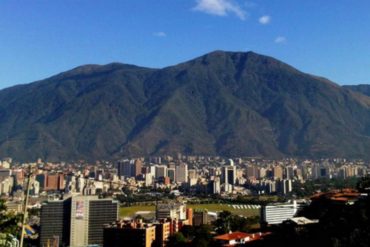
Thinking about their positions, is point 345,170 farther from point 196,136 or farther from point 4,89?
point 4,89

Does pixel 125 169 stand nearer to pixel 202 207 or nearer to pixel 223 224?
pixel 202 207

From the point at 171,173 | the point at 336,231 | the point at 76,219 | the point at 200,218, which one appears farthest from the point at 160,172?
the point at 336,231

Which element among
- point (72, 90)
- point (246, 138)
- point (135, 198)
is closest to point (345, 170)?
point (135, 198)

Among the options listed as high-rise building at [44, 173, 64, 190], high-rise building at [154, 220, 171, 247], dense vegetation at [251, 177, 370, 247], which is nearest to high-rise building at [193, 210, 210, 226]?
high-rise building at [154, 220, 171, 247]

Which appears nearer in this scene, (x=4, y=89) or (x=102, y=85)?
(x=102, y=85)

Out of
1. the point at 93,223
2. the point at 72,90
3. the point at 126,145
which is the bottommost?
the point at 93,223

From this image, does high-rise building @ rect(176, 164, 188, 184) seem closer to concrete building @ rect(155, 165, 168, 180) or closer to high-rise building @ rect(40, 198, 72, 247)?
concrete building @ rect(155, 165, 168, 180)

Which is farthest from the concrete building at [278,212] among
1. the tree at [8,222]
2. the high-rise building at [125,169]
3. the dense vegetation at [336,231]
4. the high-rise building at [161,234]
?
the high-rise building at [125,169]
